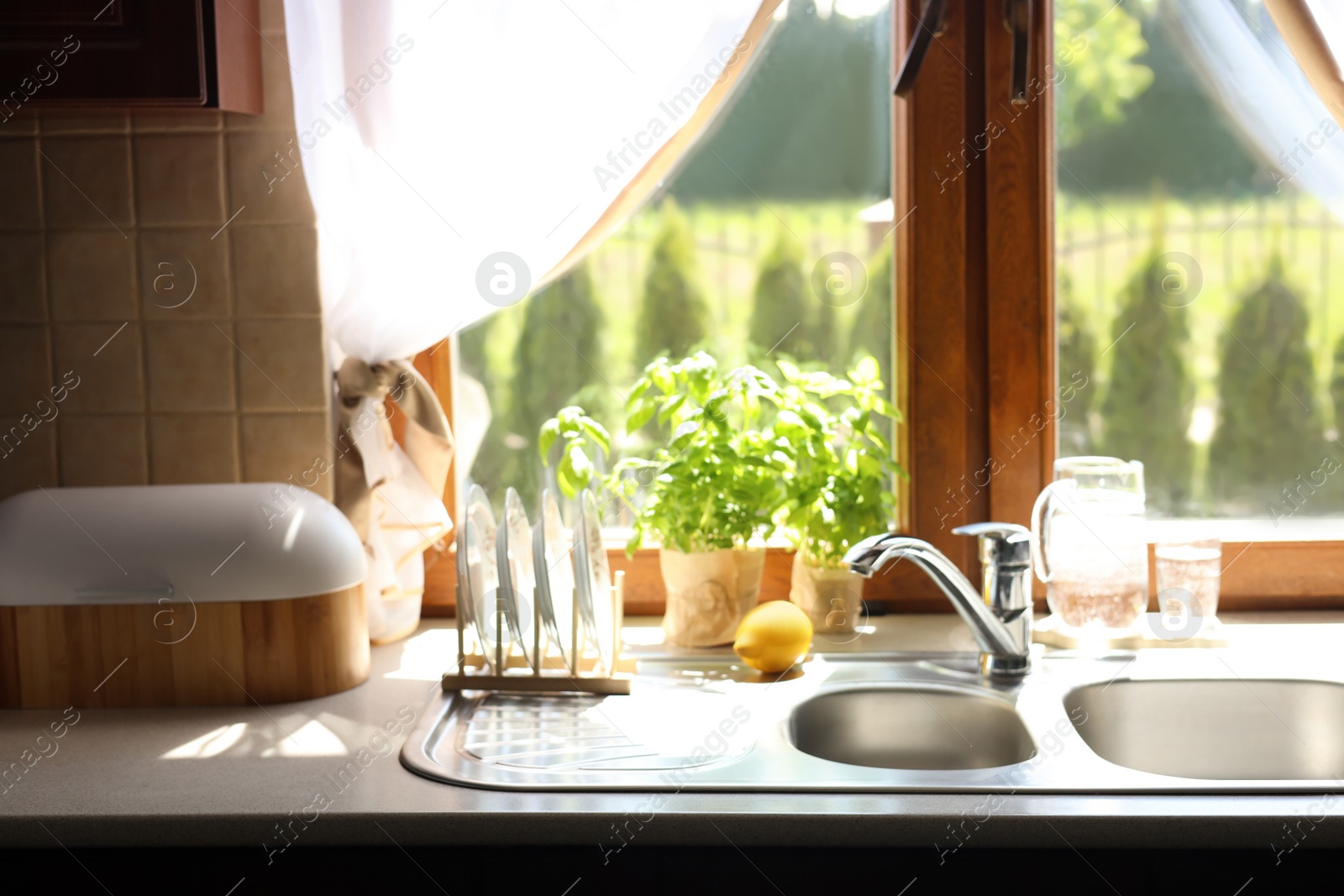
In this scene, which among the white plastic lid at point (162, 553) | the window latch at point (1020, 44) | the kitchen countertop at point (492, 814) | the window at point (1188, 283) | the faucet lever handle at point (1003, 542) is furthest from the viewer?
the window at point (1188, 283)

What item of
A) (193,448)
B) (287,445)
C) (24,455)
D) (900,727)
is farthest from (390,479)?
(900,727)

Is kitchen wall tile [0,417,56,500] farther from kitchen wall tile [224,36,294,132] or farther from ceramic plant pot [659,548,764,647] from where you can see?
ceramic plant pot [659,548,764,647]

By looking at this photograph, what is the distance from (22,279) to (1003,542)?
4.26ft

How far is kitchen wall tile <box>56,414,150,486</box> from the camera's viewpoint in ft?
4.90

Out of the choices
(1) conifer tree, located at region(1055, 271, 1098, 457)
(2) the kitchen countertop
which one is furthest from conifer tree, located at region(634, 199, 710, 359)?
(2) the kitchen countertop

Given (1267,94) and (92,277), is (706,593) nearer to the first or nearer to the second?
(92,277)

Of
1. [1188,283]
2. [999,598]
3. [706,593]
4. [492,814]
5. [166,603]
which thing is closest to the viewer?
[492,814]

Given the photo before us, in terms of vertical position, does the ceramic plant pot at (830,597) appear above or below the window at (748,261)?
below

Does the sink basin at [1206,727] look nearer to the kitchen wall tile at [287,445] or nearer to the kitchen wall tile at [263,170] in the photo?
the kitchen wall tile at [287,445]

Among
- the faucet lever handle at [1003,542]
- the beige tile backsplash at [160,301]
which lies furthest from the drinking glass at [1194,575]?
the beige tile backsplash at [160,301]

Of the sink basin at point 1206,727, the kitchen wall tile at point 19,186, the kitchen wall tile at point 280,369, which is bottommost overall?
the sink basin at point 1206,727

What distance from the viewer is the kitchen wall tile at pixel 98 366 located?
148 cm

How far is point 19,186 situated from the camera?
1.46 metres

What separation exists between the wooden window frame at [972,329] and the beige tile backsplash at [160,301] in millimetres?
227
